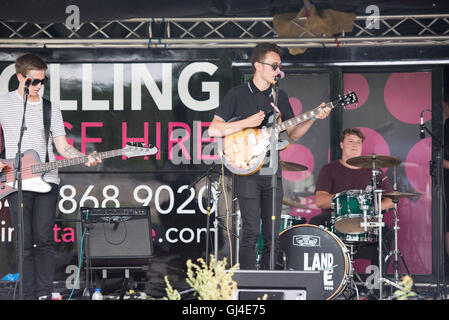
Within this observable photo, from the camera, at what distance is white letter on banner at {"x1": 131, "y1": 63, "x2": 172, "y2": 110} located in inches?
290

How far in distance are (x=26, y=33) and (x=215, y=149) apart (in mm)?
→ 2656

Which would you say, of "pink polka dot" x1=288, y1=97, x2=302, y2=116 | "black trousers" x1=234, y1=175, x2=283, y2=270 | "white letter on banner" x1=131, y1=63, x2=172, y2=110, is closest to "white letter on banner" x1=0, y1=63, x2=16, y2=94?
"white letter on banner" x1=131, y1=63, x2=172, y2=110

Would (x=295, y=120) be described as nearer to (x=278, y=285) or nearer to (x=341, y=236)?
(x=341, y=236)

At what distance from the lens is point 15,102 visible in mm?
5422

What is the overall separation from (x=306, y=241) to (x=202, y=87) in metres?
2.41

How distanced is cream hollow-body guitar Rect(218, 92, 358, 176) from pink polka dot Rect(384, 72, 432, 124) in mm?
2425

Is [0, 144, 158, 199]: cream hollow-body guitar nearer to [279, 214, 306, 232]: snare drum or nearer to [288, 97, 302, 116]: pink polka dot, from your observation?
[279, 214, 306, 232]: snare drum

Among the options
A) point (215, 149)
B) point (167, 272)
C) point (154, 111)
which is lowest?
point (167, 272)

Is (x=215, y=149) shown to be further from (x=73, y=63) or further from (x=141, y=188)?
(x=73, y=63)

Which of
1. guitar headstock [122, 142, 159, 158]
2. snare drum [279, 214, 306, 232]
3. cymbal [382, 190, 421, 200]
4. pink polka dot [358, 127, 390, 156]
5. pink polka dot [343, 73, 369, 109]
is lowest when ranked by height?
snare drum [279, 214, 306, 232]

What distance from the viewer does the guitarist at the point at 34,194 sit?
5.21m

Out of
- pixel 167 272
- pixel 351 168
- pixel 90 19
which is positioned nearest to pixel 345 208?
pixel 351 168

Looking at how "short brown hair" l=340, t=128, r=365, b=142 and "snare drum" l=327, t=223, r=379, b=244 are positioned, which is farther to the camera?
"short brown hair" l=340, t=128, r=365, b=142
